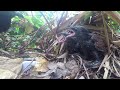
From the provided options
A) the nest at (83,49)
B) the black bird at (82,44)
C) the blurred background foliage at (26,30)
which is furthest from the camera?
the blurred background foliage at (26,30)

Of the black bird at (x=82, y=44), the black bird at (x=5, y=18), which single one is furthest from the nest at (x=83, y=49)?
the black bird at (x=5, y=18)

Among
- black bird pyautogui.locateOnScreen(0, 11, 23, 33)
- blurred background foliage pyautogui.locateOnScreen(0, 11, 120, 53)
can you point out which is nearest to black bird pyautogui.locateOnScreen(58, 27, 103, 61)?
blurred background foliage pyautogui.locateOnScreen(0, 11, 120, 53)

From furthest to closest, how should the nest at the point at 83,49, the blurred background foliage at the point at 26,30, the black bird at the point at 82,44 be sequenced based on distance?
the blurred background foliage at the point at 26,30, the black bird at the point at 82,44, the nest at the point at 83,49

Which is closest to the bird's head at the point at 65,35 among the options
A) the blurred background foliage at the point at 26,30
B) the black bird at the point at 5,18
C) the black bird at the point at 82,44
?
the black bird at the point at 82,44

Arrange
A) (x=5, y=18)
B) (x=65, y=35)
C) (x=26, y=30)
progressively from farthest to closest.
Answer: (x=26, y=30)
(x=65, y=35)
(x=5, y=18)

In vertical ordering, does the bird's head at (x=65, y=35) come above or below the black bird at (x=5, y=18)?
below

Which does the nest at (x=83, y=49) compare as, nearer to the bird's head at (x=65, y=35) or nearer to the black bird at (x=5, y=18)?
the bird's head at (x=65, y=35)

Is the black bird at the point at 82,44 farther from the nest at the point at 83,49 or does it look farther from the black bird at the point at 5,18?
the black bird at the point at 5,18

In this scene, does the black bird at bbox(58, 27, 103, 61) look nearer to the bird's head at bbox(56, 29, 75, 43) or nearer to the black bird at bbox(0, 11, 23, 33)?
the bird's head at bbox(56, 29, 75, 43)

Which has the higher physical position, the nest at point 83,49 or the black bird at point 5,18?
the black bird at point 5,18

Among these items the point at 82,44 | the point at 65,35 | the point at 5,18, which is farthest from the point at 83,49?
the point at 5,18

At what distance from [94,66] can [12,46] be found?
0.54m

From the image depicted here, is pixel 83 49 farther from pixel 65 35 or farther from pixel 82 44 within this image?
pixel 65 35

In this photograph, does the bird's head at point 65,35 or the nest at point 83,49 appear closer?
the nest at point 83,49
